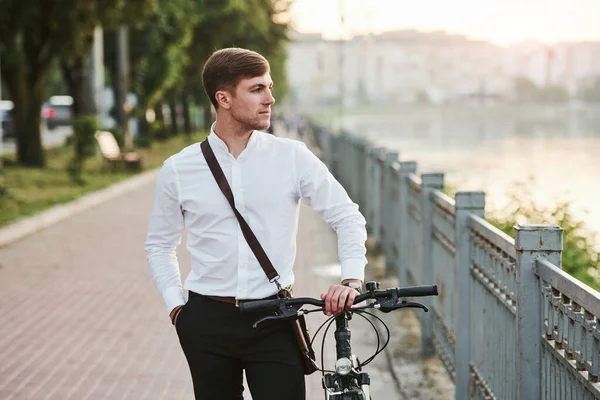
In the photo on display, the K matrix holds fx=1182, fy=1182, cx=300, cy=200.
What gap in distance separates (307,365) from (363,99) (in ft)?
593

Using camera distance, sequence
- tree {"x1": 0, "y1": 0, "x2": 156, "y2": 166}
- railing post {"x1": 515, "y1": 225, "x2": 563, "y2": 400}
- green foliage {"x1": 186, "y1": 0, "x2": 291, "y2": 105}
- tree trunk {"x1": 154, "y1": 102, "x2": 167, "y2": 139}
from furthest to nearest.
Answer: tree trunk {"x1": 154, "y1": 102, "x2": 167, "y2": 139}, green foliage {"x1": 186, "y1": 0, "x2": 291, "y2": 105}, tree {"x1": 0, "y1": 0, "x2": 156, "y2": 166}, railing post {"x1": 515, "y1": 225, "x2": 563, "y2": 400}

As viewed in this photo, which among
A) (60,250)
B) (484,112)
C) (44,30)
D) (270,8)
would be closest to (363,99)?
(484,112)

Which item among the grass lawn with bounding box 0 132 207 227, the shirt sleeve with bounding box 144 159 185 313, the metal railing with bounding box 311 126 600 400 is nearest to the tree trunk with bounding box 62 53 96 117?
the grass lawn with bounding box 0 132 207 227

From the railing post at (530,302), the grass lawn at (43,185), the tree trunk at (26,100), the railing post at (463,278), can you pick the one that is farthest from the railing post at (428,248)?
the tree trunk at (26,100)

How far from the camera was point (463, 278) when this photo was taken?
6.12 metres

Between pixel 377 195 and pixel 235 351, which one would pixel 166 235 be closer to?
pixel 235 351

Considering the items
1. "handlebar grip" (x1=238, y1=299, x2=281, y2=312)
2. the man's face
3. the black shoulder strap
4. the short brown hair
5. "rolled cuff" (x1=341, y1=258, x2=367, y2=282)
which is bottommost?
"handlebar grip" (x1=238, y1=299, x2=281, y2=312)

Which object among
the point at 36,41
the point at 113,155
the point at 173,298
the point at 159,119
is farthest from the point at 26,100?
the point at 173,298

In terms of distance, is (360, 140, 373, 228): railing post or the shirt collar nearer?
the shirt collar

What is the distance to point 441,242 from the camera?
287 inches

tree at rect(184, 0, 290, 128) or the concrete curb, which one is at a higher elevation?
tree at rect(184, 0, 290, 128)

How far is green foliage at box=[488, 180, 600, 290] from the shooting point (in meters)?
8.55

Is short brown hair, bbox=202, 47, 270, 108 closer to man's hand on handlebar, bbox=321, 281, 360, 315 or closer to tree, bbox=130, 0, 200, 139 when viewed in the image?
man's hand on handlebar, bbox=321, 281, 360, 315

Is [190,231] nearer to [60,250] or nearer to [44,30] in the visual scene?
[60,250]
